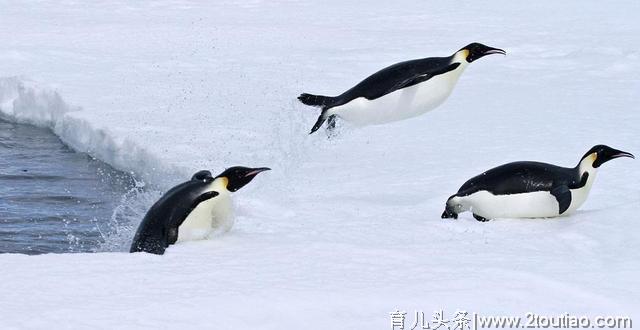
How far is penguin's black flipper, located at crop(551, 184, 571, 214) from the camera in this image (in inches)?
188

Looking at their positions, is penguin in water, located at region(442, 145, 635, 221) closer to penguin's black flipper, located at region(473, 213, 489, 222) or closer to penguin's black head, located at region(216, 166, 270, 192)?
penguin's black flipper, located at region(473, 213, 489, 222)

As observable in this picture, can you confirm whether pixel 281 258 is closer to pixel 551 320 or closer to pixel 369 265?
pixel 369 265

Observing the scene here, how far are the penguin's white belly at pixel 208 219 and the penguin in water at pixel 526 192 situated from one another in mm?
1002

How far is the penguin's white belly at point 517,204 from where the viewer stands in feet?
15.8

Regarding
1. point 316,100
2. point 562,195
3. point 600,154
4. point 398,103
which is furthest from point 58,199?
point 600,154

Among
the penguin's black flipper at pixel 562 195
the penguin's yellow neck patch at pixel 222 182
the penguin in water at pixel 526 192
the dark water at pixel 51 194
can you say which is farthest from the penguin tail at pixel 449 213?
the dark water at pixel 51 194

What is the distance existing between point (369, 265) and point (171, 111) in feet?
14.3

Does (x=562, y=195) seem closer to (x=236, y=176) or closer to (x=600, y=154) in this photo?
(x=600, y=154)

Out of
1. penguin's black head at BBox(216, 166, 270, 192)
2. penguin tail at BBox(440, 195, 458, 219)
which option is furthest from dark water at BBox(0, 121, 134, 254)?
penguin tail at BBox(440, 195, 458, 219)

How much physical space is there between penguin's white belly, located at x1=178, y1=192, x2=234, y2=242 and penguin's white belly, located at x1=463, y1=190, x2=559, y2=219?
1.06 meters

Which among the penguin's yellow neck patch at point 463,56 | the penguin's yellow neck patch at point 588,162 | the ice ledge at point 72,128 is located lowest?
the ice ledge at point 72,128

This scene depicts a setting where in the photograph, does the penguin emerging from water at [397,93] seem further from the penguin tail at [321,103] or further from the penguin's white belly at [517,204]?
the penguin's white belly at [517,204]

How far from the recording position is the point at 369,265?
3.88 metres

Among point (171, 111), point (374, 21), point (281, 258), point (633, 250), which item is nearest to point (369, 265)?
point (281, 258)
